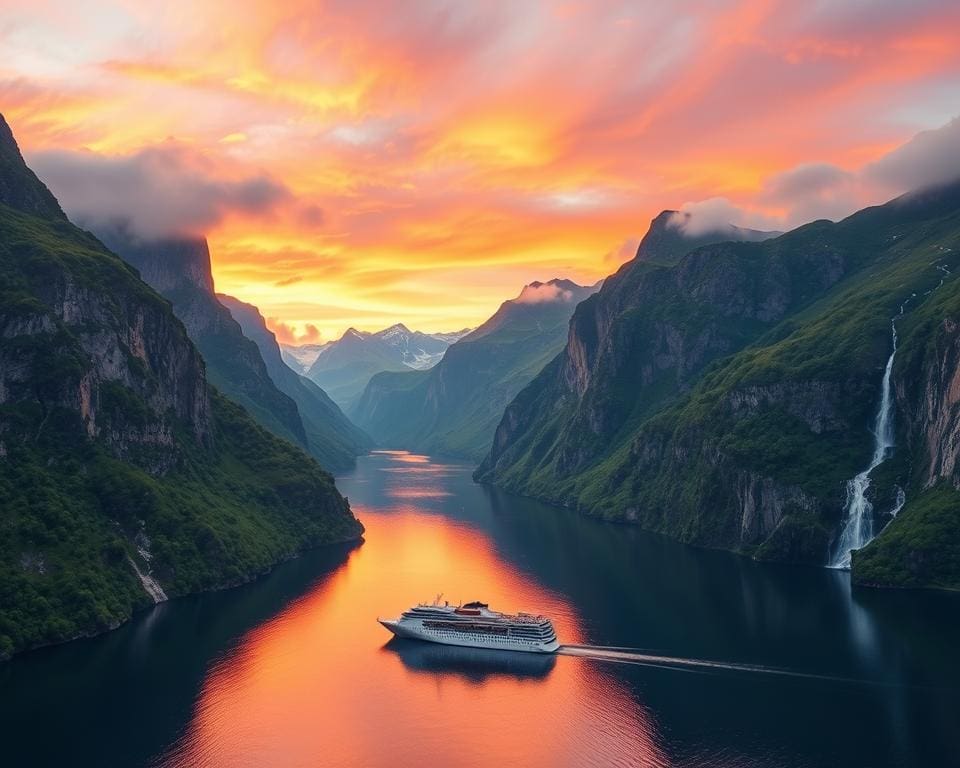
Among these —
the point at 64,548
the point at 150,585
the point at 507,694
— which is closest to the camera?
the point at 507,694

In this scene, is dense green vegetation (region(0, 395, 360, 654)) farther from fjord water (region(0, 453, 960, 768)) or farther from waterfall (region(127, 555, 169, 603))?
fjord water (region(0, 453, 960, 768))

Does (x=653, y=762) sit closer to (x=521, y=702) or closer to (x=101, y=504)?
(x=521, y=702)

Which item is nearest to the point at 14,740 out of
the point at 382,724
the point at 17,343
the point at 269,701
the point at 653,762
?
the point at 269,701

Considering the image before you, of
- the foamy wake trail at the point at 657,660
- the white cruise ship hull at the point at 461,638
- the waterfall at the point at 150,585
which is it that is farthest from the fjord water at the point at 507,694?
the waterfall at the point at 150,585

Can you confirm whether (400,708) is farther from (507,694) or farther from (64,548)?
(64,548)

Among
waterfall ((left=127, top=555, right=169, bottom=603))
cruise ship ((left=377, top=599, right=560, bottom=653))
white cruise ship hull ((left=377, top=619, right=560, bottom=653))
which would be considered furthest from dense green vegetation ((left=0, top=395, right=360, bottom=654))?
cruise ship ((left=377, top=599, right=560, bottom=653))

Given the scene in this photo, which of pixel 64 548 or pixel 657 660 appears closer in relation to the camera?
pixel 657 660

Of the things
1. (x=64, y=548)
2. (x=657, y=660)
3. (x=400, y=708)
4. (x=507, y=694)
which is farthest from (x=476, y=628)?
(x=64, y=548)
